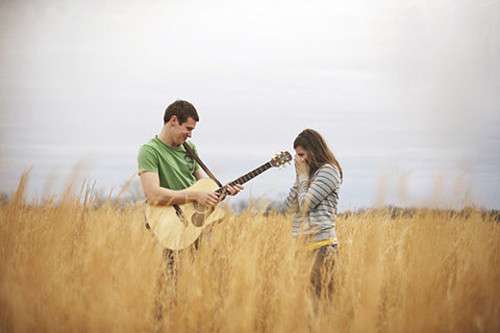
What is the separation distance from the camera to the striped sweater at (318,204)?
7.69ft

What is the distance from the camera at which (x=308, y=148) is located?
254 cm

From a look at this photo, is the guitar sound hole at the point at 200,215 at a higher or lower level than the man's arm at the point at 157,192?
lower

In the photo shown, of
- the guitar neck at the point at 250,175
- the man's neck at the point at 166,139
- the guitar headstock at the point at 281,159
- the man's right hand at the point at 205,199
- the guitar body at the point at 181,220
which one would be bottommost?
the guitar body at the point at 181,220

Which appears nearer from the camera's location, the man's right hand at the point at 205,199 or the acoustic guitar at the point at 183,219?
the acoustic guitar at the point at 183,219

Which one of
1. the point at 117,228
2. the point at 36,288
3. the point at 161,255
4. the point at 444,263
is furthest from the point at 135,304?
the point at 444,263

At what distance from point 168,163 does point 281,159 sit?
0.77 m

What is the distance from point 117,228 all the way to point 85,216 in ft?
2.29

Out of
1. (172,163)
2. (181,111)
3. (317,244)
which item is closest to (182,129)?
(181,111)

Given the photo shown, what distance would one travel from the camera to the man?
2322 mm

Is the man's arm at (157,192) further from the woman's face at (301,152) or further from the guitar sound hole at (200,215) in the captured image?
the woman's face at (301,152)

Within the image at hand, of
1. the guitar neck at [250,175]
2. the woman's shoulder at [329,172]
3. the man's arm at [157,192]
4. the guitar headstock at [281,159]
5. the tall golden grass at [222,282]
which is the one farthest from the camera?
the guitar headstock at [281,159]

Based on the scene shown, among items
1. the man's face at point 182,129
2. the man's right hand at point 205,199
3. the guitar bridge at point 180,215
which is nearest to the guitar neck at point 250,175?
the man's right hand at point 205,199

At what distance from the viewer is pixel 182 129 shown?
97.5 inches

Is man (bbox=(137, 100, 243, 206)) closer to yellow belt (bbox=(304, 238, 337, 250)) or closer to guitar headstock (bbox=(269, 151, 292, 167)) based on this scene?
guitar headstock (bbox=(269, 151, 292, 167))
